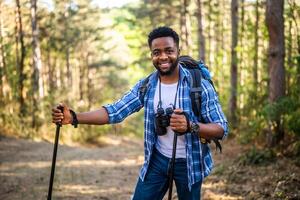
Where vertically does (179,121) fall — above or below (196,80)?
below

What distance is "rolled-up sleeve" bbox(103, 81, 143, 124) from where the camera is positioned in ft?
12.9

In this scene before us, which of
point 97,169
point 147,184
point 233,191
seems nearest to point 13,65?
point 97,169

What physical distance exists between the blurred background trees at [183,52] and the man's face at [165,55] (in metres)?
4.54

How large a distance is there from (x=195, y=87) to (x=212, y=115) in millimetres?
294

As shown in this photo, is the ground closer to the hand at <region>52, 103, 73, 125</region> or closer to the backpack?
the backpack

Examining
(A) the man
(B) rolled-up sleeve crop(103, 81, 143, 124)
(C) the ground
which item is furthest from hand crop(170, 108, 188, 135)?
(C) the ground

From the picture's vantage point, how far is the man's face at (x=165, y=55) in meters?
3.59

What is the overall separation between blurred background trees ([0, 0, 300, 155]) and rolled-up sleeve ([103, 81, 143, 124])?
14.9ft

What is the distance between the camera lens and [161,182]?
381 cm

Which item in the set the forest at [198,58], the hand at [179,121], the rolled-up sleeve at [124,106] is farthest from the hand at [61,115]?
the forest at [198,58]

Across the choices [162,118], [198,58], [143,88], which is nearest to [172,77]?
[143,88]

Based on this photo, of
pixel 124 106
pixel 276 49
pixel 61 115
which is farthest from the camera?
pixel 276 49

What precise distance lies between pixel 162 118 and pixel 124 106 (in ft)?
1.85

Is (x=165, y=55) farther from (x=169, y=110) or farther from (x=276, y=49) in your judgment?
(x=276, y=49)
